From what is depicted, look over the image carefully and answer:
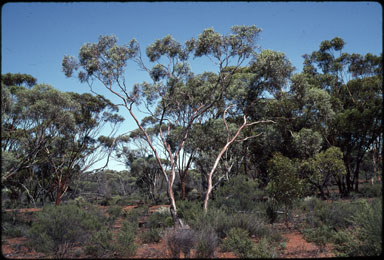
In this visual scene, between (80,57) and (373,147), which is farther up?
(80,57)

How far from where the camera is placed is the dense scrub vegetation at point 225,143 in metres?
7.52

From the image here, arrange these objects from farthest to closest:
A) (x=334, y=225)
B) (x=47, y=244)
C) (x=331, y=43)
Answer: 1. (x=331, y=43)
2. (x=334, y=225)
3. (x=47, y=244)

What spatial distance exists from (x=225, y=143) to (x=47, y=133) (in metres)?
12.1

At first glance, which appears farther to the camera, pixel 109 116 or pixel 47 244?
pixel 109 116

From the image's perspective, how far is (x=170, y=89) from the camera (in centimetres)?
1542

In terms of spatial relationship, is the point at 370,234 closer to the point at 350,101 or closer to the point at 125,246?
the point at 125,246

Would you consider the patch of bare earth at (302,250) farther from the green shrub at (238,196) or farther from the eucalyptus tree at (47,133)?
→ the eucalyptus tree at (47,133)

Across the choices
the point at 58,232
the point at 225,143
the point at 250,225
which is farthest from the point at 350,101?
the point at 58,232

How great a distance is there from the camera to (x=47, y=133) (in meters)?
18.1

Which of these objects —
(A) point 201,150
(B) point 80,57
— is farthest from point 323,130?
(B) point 80,57

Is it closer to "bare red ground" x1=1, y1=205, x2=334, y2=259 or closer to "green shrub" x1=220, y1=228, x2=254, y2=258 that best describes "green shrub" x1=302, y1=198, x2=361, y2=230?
"bare red ground" x1=1, y1=205, x2=334, y2=259

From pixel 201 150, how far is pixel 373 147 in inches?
515

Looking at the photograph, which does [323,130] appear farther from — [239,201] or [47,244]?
[47,244]

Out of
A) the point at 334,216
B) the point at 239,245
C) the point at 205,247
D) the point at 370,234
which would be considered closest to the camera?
the point at 370,234
